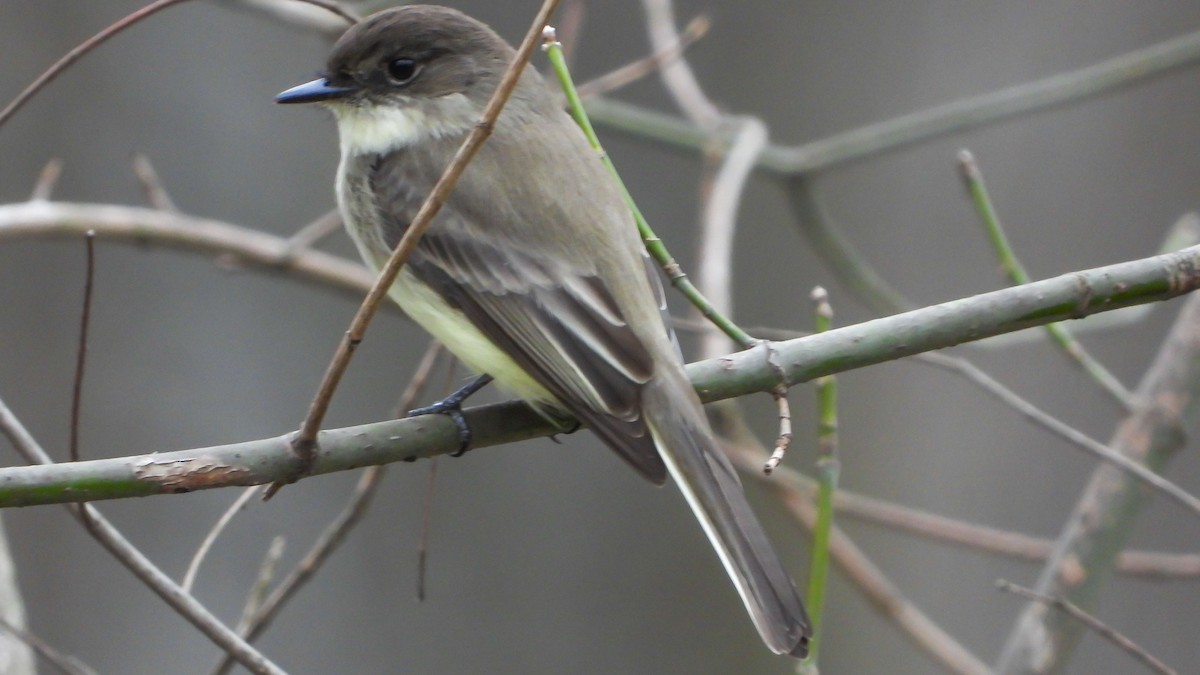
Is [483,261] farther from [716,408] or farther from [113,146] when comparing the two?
[113,146]

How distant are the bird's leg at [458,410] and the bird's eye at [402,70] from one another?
0.98 m

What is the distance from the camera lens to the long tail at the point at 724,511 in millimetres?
2561

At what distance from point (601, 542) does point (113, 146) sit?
2.99 metres

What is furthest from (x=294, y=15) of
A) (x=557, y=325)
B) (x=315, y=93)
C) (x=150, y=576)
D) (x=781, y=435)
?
(x=781, y=435)

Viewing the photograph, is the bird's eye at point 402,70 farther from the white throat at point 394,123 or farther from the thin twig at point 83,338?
the thin twig at point 83,338

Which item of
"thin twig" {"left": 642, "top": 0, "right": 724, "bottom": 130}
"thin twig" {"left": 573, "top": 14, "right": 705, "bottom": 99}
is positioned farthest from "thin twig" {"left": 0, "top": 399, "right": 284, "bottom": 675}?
"thin twig" {"left": 642, "top": 0, "right": 724, "bottom": 130}

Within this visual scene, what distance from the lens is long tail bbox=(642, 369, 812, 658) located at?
2.56 m

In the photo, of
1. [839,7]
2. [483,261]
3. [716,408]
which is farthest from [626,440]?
[839,7]

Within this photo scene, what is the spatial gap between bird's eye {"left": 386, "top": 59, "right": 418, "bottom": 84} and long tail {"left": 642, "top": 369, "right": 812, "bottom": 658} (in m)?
1.31

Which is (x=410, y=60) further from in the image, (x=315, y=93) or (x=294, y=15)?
(x=294, y=15)

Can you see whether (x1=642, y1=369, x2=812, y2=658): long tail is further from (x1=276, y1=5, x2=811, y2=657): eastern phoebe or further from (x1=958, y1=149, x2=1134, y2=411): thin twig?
(x1=958, y1=149, x2=1134, y2=411): thin twig

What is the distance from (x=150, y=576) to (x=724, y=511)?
113 centimetres

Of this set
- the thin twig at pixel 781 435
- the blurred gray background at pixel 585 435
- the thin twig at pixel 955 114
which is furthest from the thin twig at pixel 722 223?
the thin twig at pixel 781 435

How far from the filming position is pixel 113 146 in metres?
6.37
